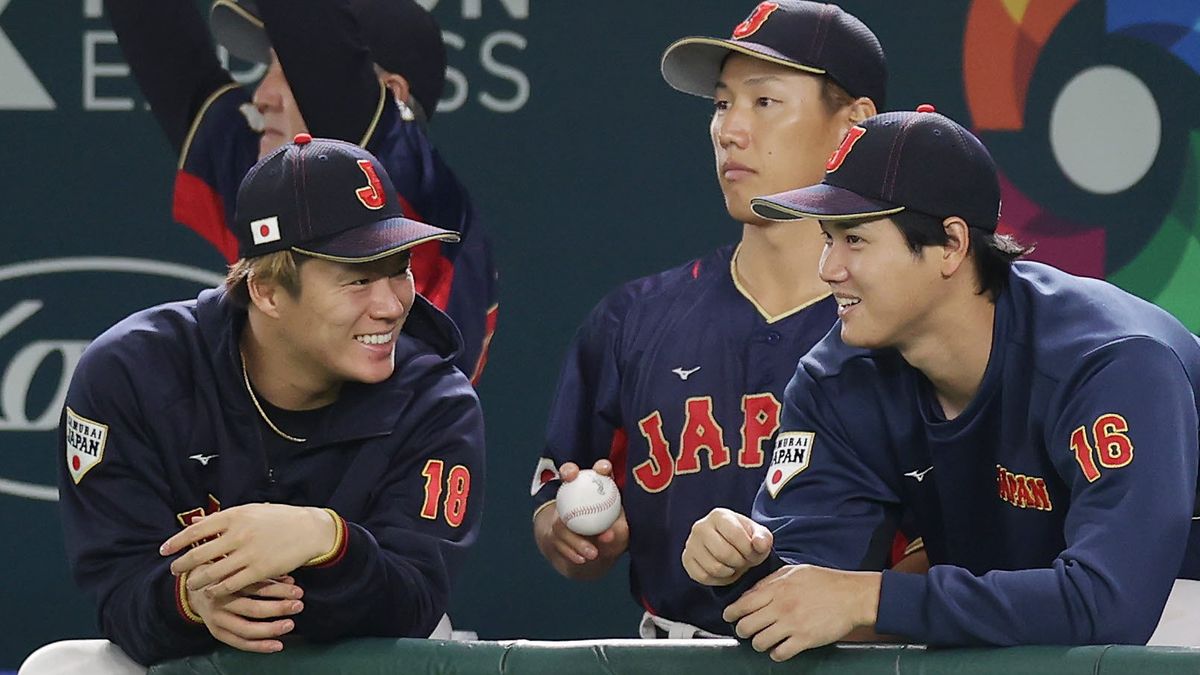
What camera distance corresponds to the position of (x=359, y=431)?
115 inches

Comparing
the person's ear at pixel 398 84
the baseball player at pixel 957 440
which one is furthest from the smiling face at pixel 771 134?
the person's ear at pixel 398 84

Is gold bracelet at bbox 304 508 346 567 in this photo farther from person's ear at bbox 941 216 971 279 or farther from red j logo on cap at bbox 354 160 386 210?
person's ear at bbox 941 216 971 279

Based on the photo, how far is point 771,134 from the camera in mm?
3369

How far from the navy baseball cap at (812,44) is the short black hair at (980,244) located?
0.68 meters

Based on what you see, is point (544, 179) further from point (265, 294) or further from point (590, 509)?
point (265, 294)

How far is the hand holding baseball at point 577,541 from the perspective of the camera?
3.22m

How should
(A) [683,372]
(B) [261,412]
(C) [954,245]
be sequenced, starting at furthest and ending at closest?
(A) [683,372], (B) [261,412], (C) [954,245]

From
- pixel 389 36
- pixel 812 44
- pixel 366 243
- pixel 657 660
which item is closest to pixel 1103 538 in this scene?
pixel 657 660

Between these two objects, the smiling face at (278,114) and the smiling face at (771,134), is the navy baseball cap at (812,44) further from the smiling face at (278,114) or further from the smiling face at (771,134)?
the smiling face at (278,114)

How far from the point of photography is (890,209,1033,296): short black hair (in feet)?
8.89

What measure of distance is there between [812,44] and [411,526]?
1127 mm

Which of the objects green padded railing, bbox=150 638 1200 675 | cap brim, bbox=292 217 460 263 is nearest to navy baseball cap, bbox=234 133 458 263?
cap brim, bbox=292 217 460 263

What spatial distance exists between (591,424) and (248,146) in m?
0.90

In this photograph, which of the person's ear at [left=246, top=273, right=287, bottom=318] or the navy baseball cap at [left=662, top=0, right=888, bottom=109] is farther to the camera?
the navy baseball cap at [left=662, top=0, right=888, bottom=109]
